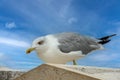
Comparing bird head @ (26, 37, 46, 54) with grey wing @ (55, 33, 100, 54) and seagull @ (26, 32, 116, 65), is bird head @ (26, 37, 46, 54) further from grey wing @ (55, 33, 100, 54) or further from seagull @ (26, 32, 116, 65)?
grey wing @ (55, 33, 100, 54)

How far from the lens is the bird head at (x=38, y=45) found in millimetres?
4246

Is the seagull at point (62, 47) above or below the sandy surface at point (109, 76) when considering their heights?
above

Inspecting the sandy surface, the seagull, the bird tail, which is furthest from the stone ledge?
the bird tail

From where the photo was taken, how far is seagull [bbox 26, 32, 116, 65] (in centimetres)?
420

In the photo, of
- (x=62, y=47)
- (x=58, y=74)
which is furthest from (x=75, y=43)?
(x=58, y=74)

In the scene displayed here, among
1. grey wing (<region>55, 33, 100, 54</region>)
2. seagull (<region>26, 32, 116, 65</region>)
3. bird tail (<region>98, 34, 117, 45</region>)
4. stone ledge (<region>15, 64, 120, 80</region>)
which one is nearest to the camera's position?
stone ledge (<region>15, 64, 120, 80</region>)

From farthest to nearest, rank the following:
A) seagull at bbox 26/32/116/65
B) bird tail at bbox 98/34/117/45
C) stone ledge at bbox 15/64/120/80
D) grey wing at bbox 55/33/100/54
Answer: bird tail at bbox 98/34/117/45
grey wing at bbox 55/33/100/54
seagull at bbox 26/32/116/65
stone ledge at bbox 15/64/120/80

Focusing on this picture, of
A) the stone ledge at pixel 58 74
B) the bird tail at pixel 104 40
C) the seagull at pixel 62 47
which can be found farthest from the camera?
the bird tail at pixel 104 40

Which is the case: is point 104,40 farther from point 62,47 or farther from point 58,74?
point 58,74

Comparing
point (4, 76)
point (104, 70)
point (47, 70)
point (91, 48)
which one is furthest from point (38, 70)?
point (91, 48)

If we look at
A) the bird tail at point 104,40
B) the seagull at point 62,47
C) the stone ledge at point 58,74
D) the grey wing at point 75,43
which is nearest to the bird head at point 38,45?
the seagull at point 62,47

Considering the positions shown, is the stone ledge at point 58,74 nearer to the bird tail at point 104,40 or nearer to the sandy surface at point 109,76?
the sandy surface at point 109,76

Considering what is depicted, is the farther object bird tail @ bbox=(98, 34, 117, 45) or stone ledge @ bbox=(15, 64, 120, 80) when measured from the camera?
bird tail @ bbox=(98, 34, 117, 45)

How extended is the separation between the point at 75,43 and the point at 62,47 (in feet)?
1.32
